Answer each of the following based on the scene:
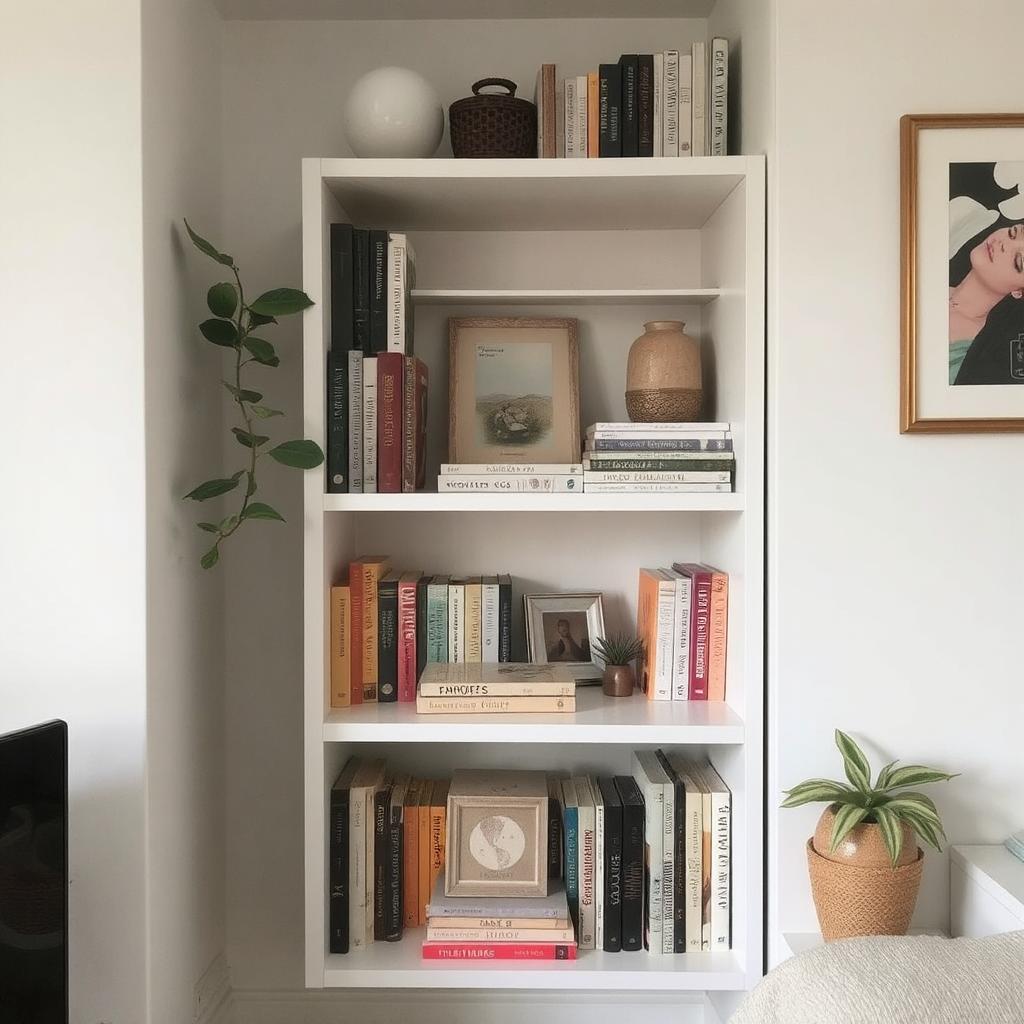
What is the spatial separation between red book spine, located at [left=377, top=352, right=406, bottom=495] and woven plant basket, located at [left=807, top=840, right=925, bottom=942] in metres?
0.95

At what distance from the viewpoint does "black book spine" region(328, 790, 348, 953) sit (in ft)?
5.96

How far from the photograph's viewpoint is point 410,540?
212 cm

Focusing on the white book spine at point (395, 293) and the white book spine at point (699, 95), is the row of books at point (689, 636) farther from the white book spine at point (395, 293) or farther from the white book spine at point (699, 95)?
the white book spine at point (699, 95)

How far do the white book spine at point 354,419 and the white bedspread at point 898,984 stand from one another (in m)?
1.03

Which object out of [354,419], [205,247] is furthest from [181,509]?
[205,247]

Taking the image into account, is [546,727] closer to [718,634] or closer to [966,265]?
[718,634]

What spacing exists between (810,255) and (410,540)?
0.98m

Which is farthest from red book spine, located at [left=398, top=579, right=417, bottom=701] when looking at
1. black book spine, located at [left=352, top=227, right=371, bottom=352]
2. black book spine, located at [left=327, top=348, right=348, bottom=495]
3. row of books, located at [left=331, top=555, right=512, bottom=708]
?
black book spine, located at [left=352, top=227, right=371, bottom=352]

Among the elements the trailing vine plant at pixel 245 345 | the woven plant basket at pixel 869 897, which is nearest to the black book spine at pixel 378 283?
the trailing vine plant at pixel 245 345

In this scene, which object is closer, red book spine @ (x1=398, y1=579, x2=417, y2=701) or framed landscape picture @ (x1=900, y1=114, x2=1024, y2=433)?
framed landscape picture @ (x1=900, y1=114, x2=1024, y2=433)

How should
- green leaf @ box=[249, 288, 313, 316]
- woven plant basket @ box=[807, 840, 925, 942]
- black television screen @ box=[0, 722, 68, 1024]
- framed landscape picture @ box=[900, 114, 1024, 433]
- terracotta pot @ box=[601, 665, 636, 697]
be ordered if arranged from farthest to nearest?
terracotta pot @ box=[601, 665, 636, 697] → green leaf @ box=[249, 288, 313, 316] → framed landscape picture @ box=[900, 114, 1024, 433] → woven plant basket @ box=[807, 840, 925, 942] → black television screen @ box=[0, 722, 68, 1024]

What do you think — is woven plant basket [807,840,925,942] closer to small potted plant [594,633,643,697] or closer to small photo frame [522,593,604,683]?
small potted plant [594,633,643,697]

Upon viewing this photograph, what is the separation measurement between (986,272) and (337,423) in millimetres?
1109

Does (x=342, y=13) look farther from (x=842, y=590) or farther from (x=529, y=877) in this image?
(x=529, y=877)
